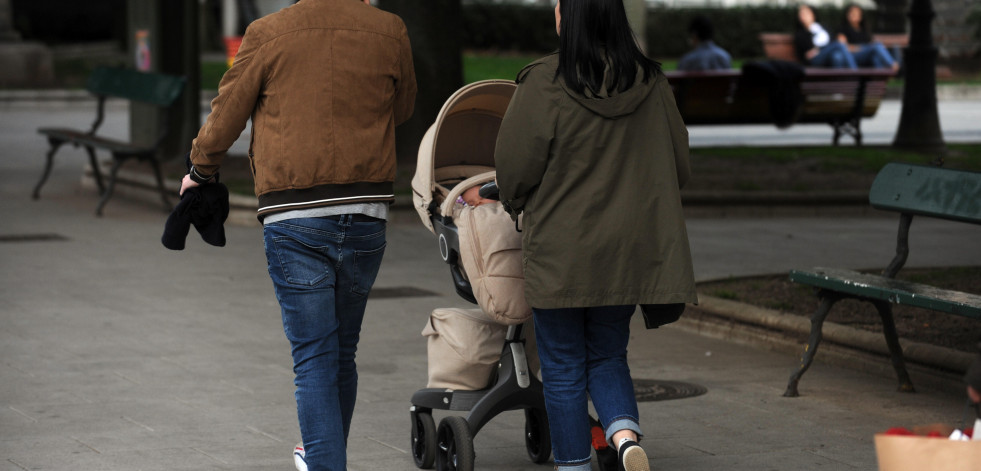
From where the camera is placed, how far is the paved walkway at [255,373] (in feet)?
18.6

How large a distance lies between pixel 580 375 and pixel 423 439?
2.78 ft

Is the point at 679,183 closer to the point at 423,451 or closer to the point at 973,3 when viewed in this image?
the point at 423,451

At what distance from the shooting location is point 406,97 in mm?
4859

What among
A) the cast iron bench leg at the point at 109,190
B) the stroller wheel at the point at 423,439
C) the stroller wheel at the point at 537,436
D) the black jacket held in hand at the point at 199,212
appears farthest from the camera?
the cast iron bench leg at the point at 109,190

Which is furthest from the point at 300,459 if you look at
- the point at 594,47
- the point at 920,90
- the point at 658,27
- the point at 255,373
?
the point at 658,27

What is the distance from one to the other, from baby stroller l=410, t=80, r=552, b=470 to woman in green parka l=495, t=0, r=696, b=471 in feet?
1.48

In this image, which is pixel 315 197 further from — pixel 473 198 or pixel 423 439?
pixel 423 439

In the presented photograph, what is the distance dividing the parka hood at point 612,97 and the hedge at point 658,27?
34.3 metres

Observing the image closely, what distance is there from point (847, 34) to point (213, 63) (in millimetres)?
15810

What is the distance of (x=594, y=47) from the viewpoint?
181 inches

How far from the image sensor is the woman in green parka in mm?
4594

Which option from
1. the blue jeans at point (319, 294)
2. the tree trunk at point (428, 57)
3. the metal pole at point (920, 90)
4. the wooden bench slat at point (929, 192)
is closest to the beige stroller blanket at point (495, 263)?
the blue jeans at point (319, 294)

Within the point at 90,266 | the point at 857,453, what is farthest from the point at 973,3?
the point at 857,453

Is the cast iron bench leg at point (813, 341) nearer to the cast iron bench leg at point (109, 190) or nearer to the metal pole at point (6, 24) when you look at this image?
the cast iron bench leg at point (109, 190)
